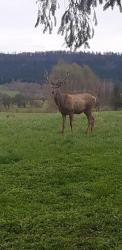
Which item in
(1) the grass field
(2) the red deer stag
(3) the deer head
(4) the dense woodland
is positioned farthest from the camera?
(4) the dense woodland

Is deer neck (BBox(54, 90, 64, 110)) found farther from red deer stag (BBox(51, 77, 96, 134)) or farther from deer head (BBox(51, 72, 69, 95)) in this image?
deer head (BBox(51, 72, 69, 95))

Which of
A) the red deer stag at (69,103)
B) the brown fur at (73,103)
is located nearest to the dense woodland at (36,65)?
the brown fur at (73,103)

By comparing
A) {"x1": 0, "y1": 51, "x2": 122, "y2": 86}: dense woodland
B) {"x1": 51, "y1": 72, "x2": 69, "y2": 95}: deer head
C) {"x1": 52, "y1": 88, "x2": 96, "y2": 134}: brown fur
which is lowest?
{"x1": 0, "y1": 51, "x2": 122, "y2": 86}: dense woodland

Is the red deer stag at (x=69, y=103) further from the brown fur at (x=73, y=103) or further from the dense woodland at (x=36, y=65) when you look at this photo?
the dense woodland at (x=36, y=65)

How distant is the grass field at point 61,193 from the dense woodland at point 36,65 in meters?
114

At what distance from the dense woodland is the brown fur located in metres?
108

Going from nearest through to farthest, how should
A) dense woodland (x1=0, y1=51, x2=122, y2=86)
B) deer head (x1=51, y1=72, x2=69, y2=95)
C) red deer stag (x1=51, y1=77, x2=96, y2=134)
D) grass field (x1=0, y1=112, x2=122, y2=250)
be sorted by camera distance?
grass field (x1=0, y1=112, x2=122, y2=250)
deer head (x1=51, y1=72, x2=69, y2=95)
red deer stag (x1=51, y1=77, x2=96, y2=134)
dense woodland (x1=0, y1=51, x2=122, y2=86)

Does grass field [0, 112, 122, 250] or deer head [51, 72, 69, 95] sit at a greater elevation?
deer head [51, 72, 69, 95]

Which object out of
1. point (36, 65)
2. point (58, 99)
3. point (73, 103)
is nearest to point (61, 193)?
point (58, 99)

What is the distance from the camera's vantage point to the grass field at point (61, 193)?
8258 millimetres

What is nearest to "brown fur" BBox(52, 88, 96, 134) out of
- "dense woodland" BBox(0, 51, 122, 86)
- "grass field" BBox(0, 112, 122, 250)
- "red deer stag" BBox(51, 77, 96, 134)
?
"red deer stag" BBox(51, 77, 96, 134)

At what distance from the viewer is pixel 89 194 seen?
11.0m

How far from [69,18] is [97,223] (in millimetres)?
4938

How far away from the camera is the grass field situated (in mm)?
8258
